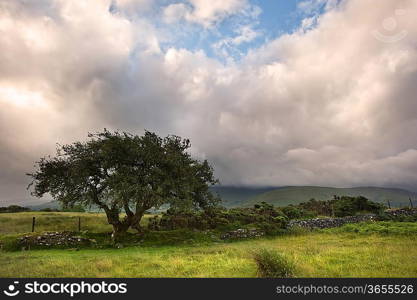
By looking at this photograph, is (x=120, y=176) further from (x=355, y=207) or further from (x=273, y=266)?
(x=355, y=207)

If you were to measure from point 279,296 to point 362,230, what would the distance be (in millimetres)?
30091

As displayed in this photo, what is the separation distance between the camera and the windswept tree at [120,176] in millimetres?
31172

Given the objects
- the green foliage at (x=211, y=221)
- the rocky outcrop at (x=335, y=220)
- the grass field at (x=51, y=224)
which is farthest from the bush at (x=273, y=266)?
the grass field at (x=51, y=224)

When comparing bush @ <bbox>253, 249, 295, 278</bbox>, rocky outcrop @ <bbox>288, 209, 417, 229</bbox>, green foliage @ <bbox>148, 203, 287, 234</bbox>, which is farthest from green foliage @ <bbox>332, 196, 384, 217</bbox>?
bush @ <bbox>253, 249, 295, 278</bbox>

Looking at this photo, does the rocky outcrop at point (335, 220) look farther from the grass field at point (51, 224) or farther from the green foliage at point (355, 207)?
the grass field at point (51, 224)

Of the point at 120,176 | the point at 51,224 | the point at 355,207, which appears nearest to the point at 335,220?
the point at 355,207

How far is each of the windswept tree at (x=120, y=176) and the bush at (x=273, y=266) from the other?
1808 centimetres

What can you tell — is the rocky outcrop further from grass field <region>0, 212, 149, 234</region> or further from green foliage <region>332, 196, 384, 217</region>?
grass field <region>0, 212, 149, 234</region>

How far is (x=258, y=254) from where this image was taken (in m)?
14.4

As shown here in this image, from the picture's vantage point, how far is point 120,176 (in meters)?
30.8

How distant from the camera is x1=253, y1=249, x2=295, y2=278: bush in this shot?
13.3m

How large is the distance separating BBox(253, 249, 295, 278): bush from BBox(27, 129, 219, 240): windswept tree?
59.3ft

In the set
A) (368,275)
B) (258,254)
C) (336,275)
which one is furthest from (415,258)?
(258,254)

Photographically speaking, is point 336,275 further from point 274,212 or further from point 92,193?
point 274,212
